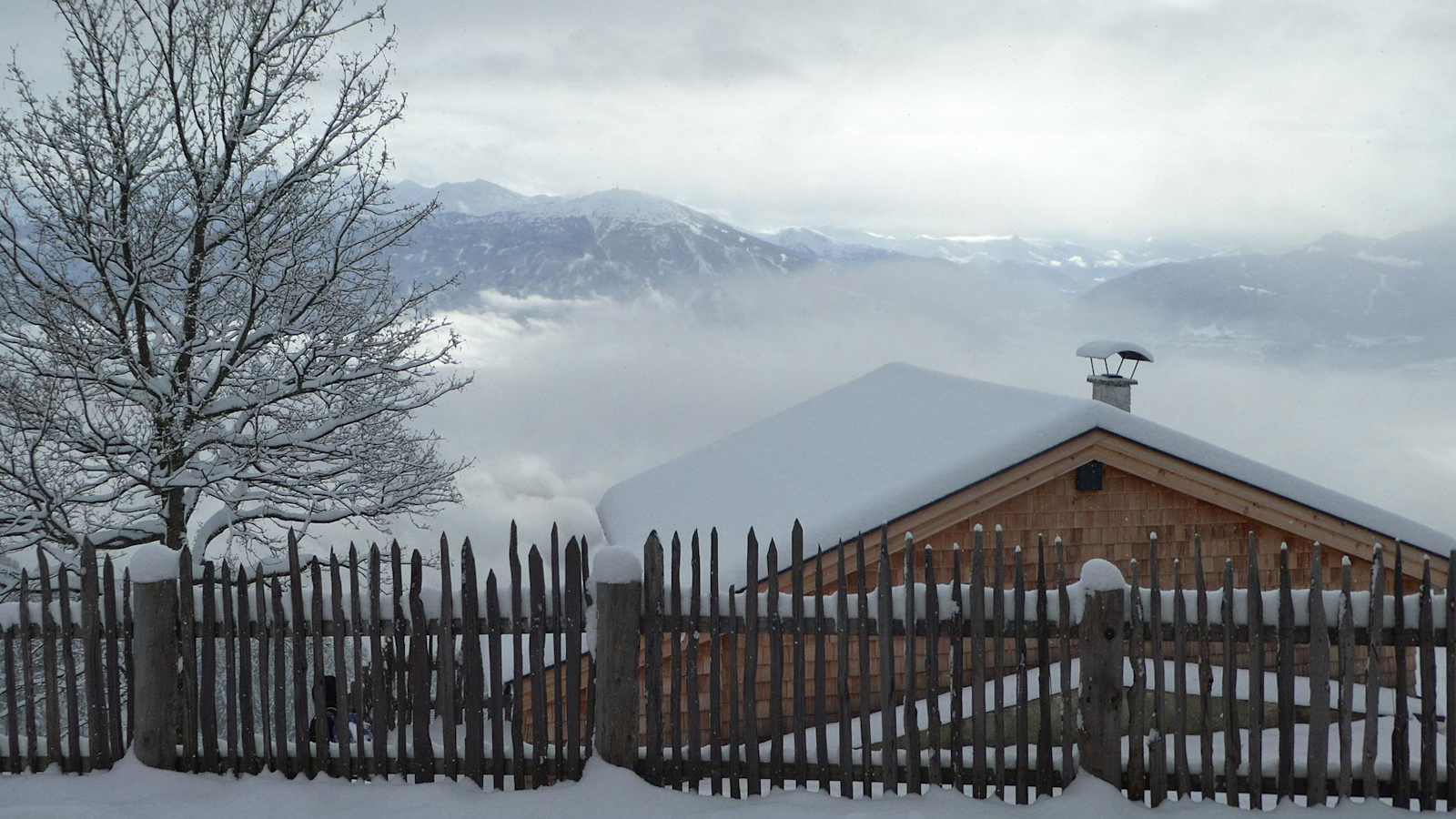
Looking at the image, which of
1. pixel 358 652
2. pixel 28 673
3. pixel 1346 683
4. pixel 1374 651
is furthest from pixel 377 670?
pixel 1374 651

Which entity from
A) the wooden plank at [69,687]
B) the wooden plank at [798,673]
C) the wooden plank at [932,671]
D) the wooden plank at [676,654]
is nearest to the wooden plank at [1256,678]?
the wooden plank at [932,671]

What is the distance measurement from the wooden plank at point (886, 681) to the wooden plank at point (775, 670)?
0.62 meters

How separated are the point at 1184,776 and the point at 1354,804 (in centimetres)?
118

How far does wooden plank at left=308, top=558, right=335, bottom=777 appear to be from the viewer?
793cm

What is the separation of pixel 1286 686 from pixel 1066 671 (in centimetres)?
158

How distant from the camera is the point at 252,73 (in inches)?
490

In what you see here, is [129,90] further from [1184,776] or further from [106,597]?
[1184,776]

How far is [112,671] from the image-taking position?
8.61 metres

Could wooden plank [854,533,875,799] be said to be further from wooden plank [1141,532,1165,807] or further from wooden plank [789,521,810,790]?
wooden plank [1141,532,1165,807]

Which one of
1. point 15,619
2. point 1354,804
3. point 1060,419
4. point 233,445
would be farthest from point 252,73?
point 1354,804

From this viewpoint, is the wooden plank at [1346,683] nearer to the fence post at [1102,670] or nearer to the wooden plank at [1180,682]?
the wooden plank at [1180,682]

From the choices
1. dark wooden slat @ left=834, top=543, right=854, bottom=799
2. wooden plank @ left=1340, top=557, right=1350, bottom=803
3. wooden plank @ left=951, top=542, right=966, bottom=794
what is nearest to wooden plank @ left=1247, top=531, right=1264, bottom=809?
wooden plank @ left=1340, top=557, right=1350, bottom=803

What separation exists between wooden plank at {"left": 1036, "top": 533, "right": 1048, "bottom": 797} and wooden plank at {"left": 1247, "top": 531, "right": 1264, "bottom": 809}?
2.48 ft

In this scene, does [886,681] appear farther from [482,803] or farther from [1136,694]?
[482,803]
